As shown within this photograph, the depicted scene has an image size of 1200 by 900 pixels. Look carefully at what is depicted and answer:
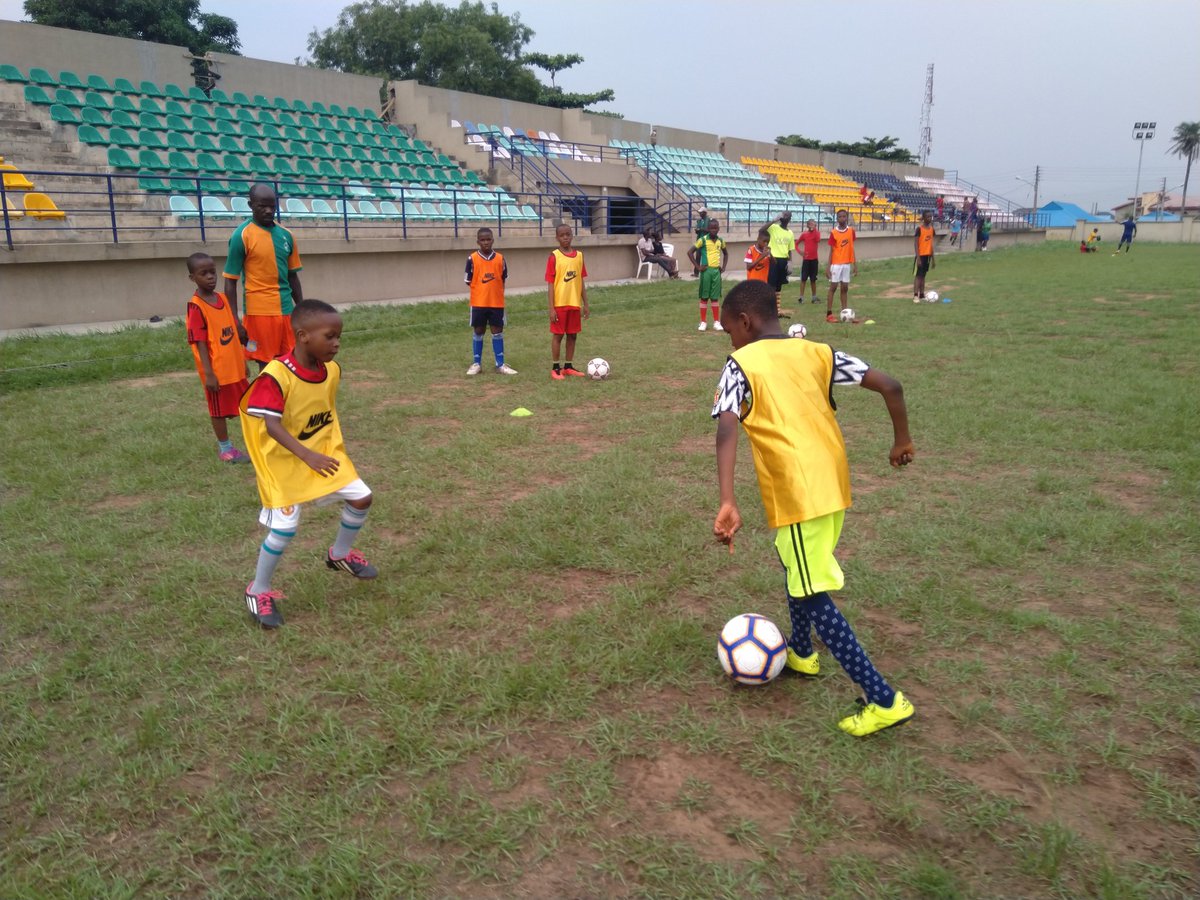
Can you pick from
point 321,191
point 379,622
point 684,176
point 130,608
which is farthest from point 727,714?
point 684,176

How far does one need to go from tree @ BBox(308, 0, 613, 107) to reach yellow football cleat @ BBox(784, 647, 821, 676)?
172 ft

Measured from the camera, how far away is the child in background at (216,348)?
5.84 m

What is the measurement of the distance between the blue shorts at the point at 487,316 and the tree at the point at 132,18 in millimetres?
33221

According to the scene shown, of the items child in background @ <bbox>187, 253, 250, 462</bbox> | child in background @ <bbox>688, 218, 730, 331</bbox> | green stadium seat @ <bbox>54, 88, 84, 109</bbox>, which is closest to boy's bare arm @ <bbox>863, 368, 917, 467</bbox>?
child in background @ <bbox>187, 253, 250, 462</bbox>

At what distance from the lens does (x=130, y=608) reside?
154 inches

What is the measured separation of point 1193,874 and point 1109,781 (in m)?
0.40

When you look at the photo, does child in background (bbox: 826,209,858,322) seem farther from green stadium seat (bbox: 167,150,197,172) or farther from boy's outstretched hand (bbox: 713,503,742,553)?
green stadium seat (bbox: 167,150,197,172)

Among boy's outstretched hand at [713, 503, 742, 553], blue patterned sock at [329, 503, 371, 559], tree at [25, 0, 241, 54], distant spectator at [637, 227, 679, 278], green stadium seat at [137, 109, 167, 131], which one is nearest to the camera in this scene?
boy's outstretched hand at [713, 503, 742, 553]

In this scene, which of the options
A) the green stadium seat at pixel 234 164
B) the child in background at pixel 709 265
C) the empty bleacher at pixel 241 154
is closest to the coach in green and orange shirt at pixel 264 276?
the empty bleacher at pixel 241 154

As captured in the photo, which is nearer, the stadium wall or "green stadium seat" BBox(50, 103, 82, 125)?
"green stadium seat" BBox(50, 103, 82, 125)

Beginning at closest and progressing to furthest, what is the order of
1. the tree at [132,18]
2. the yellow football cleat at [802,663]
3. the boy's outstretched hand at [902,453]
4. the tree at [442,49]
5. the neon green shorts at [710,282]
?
the boy's outstretched hand at [902,453]
the yellow football cleat at [802,663]
the neon green shorts at [710,282]
the tree at [132,18]
the tree at [442,49]

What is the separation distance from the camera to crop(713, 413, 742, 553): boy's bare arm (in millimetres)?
2682

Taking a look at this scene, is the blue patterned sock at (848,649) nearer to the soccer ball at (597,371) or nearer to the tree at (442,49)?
the soccer ball at (597,371)

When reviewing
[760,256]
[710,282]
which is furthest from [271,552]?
[760,256]
